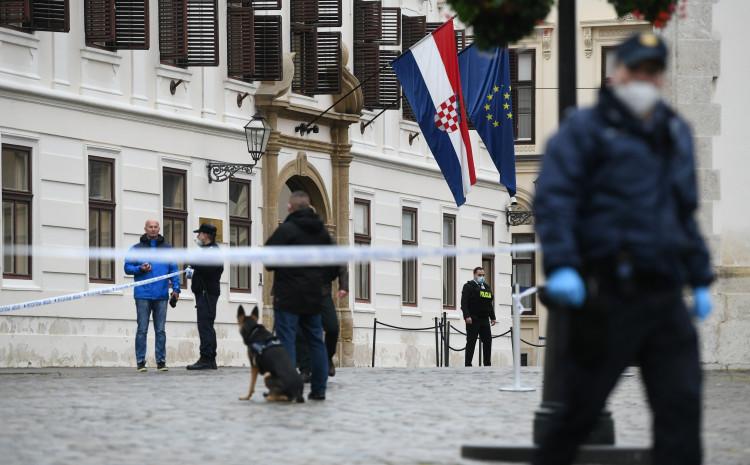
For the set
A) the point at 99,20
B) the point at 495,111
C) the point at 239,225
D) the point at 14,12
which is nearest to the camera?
the point at 14,12

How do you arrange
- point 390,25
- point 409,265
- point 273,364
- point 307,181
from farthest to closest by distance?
point 409,265
point 390,25
point 307,181
point 273,364

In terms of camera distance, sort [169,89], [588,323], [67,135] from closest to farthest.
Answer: [588,323] → [67,135] → [169,89]

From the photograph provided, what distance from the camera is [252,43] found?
111 feet

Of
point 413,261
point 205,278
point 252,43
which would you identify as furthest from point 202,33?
point 413,261

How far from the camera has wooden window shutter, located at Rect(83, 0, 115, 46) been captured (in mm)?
29453

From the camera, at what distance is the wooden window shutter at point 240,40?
1332 inches

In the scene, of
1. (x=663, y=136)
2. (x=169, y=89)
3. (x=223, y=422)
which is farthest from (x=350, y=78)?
(x=663, y=136)

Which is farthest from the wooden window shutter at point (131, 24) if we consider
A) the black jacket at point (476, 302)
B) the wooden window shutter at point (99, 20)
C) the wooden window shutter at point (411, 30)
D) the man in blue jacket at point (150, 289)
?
the wooden window shutter at point (411, 30)

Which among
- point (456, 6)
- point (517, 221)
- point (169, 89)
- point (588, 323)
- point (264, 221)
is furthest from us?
point (517, 221)

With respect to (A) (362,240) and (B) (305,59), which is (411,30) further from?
(B) (305,59)

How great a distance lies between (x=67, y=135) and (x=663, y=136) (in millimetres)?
22418

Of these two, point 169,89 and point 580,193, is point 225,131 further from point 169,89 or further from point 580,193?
point 580,193

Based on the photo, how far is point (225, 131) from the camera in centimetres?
3419

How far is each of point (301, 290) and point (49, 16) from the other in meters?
11.9
